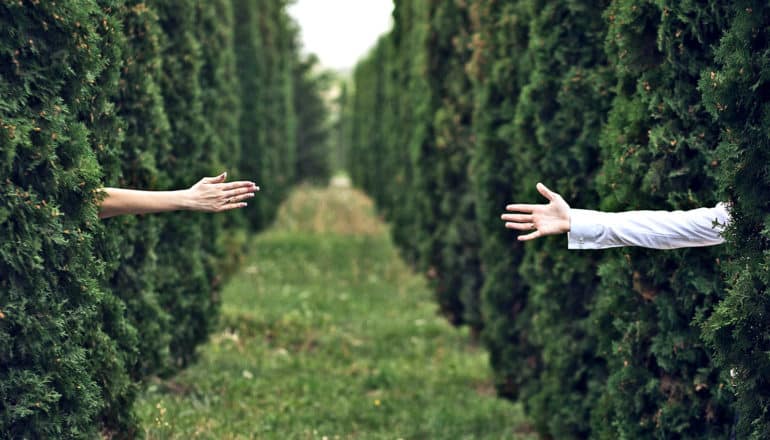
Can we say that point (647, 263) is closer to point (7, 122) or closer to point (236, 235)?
point (7, 122)

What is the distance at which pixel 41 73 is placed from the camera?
12.4 ft

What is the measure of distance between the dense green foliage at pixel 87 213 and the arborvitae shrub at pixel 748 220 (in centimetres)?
267

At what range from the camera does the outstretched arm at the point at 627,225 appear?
360 centimetres

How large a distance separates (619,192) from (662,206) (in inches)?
10.7

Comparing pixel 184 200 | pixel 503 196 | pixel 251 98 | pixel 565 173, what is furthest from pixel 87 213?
pixel 251 98

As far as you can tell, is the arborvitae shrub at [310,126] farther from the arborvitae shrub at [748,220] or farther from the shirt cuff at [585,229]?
the arborvitae shrub at [748,220]

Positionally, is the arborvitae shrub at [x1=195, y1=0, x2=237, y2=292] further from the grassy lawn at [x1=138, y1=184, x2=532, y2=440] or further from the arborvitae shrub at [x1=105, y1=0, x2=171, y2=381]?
the arborvitae shrub at [x1=105, y1=0, x2=171, y2=381]

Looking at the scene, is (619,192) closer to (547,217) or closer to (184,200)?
(547,217)

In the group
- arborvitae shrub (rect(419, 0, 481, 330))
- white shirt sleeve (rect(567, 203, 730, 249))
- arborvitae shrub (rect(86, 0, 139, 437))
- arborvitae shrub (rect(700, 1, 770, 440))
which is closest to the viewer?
arborvitae shrub (rect(700, 1, 770, 440))

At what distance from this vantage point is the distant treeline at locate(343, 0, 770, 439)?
345 centimetres

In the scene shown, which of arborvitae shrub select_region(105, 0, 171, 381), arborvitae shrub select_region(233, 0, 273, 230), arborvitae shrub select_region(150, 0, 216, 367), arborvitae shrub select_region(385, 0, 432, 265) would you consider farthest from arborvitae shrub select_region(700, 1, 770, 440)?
arborvitae shrub select_region(233, 0, 273, 230)

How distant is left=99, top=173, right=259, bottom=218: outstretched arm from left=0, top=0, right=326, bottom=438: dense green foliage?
0.15 m

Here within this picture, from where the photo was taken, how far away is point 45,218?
370cm

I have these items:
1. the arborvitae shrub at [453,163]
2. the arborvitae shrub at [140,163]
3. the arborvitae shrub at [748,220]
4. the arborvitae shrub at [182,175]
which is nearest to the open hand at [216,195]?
the arborvitae shrub at [140,163]
